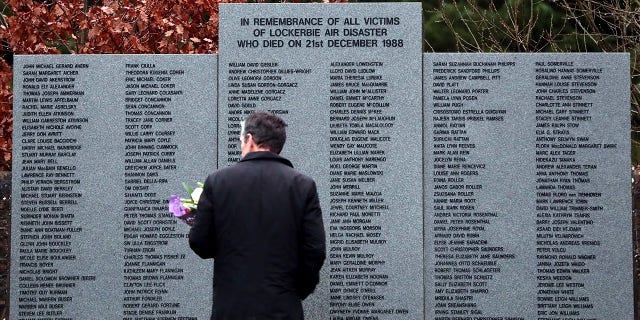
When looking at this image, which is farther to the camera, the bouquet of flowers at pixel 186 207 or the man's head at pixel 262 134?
the bouquet of flowers at pixel 186 207

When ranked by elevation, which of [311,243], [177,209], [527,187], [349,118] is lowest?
[311,243]

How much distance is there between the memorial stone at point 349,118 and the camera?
6727 millimetres

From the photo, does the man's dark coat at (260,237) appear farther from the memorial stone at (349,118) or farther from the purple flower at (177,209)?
the memorial stone at (349,118)

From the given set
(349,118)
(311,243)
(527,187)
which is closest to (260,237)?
(311,243)

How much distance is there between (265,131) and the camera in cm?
499

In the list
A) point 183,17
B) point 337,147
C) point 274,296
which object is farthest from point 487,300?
point 183,17

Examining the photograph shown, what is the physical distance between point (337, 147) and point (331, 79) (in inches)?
21.1

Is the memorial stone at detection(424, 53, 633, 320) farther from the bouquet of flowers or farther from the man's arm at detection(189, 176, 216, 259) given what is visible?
the man's arm at detection(189, 176, 216, 259)

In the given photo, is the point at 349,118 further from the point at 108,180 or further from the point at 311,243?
the point at 311,243

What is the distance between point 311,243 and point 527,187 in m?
2.57

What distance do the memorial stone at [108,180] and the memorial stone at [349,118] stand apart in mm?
355

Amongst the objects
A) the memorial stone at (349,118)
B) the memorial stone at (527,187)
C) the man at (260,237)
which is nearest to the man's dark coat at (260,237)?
the man at (260,237)

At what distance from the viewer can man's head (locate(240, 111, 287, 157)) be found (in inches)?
197

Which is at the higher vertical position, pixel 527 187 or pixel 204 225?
pixel 527 187
